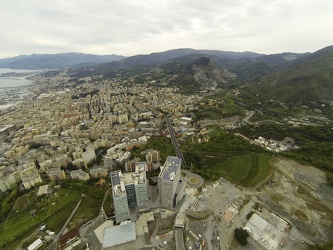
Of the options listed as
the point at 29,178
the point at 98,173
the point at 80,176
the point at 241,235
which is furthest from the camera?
the point at 98,173

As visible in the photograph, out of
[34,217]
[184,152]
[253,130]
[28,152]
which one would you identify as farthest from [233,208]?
[28,152]

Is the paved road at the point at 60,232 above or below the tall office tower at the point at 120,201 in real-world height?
below

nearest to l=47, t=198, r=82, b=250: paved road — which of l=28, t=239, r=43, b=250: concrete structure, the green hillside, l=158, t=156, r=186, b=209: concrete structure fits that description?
l=28, t=239, r=43, b=250: concrete structure

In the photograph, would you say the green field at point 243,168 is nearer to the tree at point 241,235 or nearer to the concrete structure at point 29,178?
the tree at point 241,235

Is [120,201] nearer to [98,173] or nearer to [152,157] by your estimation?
[98,173]

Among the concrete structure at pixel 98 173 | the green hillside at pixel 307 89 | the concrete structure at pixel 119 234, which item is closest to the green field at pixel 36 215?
the concrete structure at pixel 98 173

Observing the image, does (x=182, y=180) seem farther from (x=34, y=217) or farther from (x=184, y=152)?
(x=34, y=217)

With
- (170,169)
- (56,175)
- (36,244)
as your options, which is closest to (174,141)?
(170,169)
